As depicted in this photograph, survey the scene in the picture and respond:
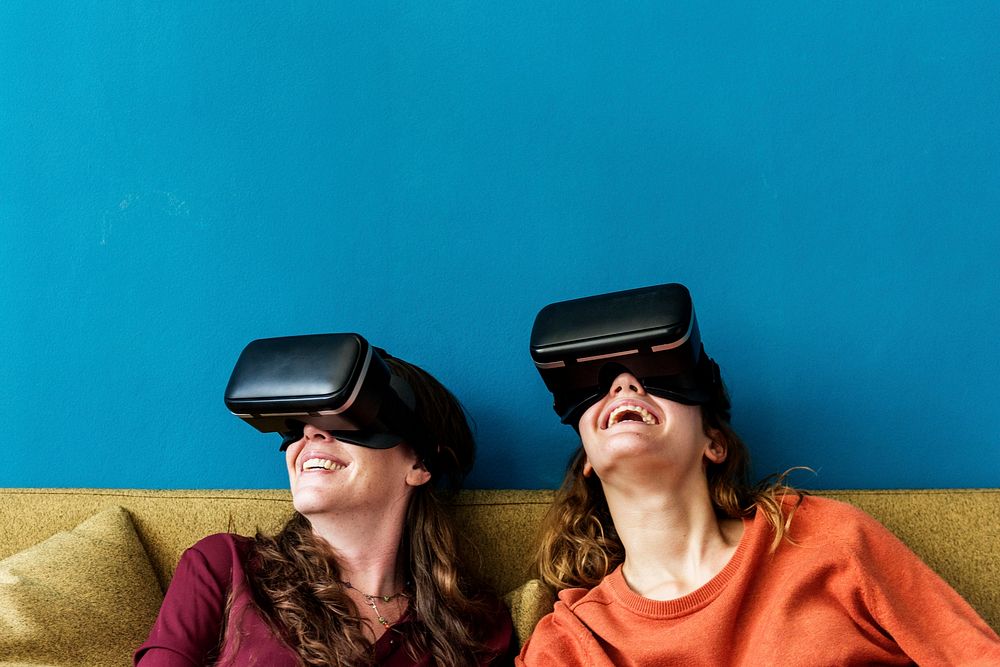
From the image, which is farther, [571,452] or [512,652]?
[571,452]

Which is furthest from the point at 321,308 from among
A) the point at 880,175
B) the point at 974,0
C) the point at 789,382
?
the point at 974,0

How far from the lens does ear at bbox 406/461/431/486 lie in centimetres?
197

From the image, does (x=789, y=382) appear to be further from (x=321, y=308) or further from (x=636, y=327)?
(x=321, y=308)

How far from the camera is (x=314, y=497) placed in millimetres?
1827

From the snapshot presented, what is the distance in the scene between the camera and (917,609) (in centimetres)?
155

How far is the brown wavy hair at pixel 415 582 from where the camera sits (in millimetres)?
1738

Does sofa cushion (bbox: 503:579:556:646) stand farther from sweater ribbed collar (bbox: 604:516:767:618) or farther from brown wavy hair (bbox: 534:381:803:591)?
sweater ribbed collar (bbox: 604:516:767:618)

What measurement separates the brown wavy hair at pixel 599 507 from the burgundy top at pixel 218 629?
20 cm

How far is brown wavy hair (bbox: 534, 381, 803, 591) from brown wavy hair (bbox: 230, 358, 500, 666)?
187 mm

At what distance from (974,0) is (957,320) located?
2.49 ft

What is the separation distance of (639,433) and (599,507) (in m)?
0.32

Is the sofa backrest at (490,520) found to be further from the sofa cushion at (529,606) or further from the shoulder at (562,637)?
the shoulder at (562,637)

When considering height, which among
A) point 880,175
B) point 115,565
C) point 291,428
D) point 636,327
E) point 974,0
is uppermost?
point 974,0

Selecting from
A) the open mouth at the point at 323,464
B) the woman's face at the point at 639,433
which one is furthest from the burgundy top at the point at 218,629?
the woman's face at the point at 639,433
